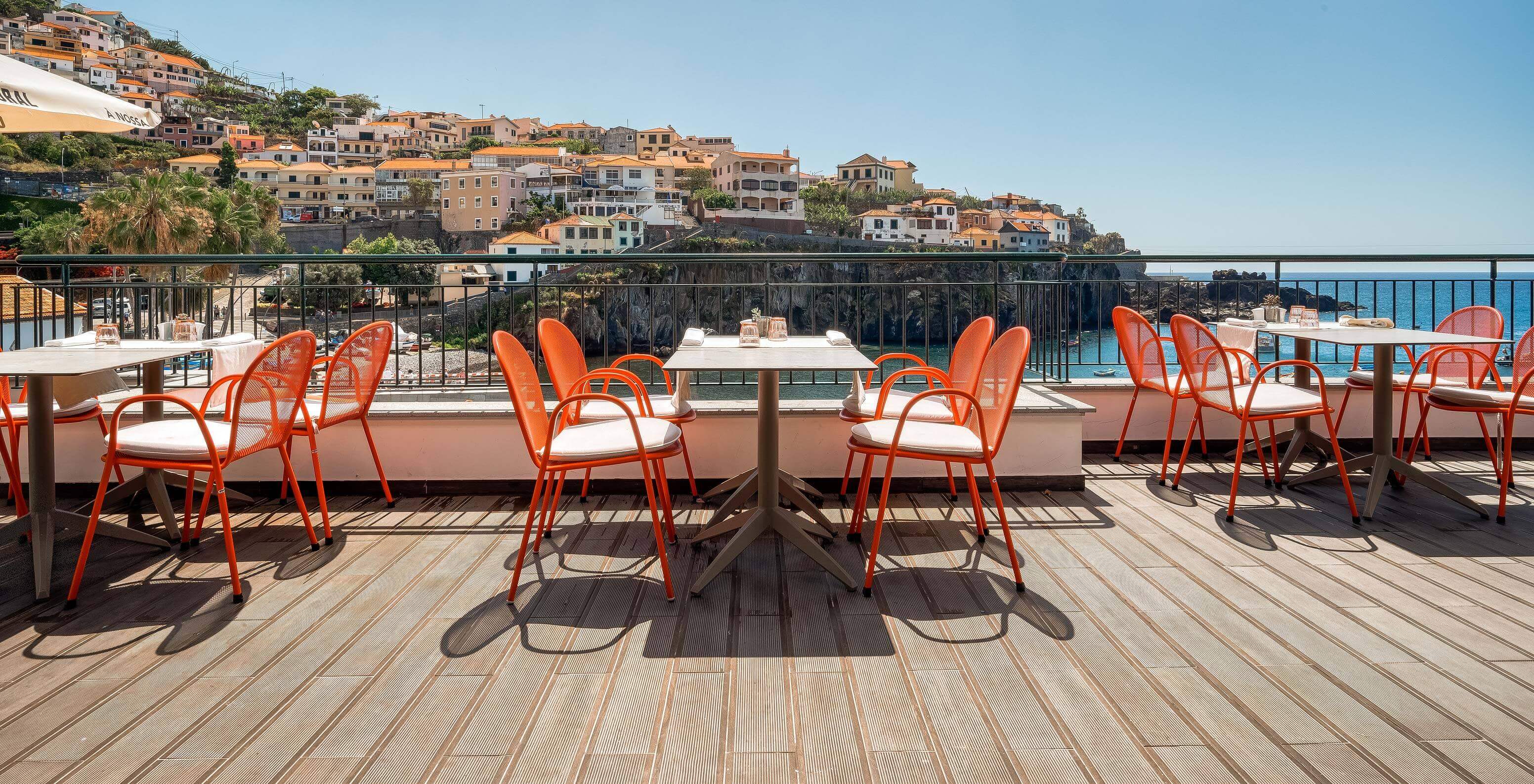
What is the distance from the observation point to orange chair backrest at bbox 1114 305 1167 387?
4.20m

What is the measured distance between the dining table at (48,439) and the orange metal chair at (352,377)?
20.0 inches

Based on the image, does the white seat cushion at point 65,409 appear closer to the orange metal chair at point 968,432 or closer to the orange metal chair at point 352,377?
the orange metal chair at point 352,377

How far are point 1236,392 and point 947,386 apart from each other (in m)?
1.64

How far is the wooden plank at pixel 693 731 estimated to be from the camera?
172 cm

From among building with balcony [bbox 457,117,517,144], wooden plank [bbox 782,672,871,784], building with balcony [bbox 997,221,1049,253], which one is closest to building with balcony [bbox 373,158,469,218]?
building with balcony [bbox 457,117,517,144]

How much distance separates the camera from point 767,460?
305 cm

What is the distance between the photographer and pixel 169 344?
355 cm

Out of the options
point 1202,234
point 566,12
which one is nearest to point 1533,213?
point 1202,234

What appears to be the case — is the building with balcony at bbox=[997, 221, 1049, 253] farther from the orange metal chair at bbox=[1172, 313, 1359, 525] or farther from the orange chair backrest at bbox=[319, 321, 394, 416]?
the orange chair backrest at bbox=[319, 321, 394, 416]

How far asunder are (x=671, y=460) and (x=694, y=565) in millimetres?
1199

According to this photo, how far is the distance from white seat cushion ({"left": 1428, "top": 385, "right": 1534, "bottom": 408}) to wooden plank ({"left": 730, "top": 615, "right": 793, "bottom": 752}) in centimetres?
344

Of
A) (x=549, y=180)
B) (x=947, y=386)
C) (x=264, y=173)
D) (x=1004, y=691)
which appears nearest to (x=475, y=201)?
(x=549, y=180)

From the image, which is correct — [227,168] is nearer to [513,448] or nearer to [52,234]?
[52,234]

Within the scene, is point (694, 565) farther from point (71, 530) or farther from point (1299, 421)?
point (1299, 421)
